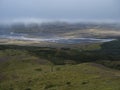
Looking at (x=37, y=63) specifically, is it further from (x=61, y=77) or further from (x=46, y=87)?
(x=46, y=87)

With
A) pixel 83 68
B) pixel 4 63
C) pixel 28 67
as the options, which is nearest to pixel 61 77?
pixel 83 68

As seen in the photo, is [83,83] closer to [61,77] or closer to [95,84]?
[95,84]

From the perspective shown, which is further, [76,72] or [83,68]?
[83,68]

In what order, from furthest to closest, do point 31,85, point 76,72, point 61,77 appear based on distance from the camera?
1. point 76,72
2. point 61,77
3. point 31,85

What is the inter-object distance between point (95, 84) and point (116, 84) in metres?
6.17

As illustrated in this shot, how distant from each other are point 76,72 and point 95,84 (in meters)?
28.1

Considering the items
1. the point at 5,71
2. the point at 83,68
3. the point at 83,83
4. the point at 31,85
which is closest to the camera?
the point at 83,83

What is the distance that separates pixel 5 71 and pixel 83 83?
49318 mm

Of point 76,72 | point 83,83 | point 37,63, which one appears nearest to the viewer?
point 83,83

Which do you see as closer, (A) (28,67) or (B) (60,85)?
(B) (60,85)

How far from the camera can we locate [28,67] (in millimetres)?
128625

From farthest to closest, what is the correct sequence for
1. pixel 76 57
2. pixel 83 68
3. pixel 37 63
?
pixel 76 57, pixel 37 63, pixel 83 68

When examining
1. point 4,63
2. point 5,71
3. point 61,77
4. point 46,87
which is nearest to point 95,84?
point 46,87

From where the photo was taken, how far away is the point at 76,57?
182 m
